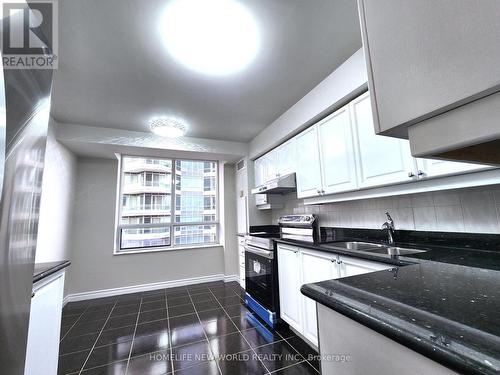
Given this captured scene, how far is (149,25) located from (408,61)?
5.51 ft

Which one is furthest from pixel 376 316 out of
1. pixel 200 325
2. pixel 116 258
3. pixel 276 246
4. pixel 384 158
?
pixel 116 258

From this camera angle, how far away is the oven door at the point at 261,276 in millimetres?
2371

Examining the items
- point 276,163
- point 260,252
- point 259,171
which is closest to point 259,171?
point 259,171

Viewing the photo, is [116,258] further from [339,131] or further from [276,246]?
[339,131]

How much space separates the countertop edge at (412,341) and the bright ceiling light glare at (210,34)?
1.70 meters

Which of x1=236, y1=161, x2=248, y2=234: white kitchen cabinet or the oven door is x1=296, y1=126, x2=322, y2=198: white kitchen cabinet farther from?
x1=236, y1=161, x2=248, y2=234: white kitchen cabinet

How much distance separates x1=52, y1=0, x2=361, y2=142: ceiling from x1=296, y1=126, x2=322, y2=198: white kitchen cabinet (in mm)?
463

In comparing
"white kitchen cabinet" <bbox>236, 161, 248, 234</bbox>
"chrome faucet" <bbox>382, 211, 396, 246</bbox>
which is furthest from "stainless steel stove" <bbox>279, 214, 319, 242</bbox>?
"white kitchen cabinet" <bbox>236, 161, 248, 234</bbox>

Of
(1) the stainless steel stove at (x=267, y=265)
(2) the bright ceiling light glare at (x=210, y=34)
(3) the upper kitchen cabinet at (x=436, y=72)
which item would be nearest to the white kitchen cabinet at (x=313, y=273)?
(1) the stainless steel stove at (x=267, y=265)

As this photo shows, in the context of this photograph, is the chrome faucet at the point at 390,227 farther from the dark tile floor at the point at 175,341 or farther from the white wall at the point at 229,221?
the white wall at the point at 229,221

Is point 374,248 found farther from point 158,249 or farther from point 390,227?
point 158,249

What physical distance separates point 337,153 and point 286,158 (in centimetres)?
91

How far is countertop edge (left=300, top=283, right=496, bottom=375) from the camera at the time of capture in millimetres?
350

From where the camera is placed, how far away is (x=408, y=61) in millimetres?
482
